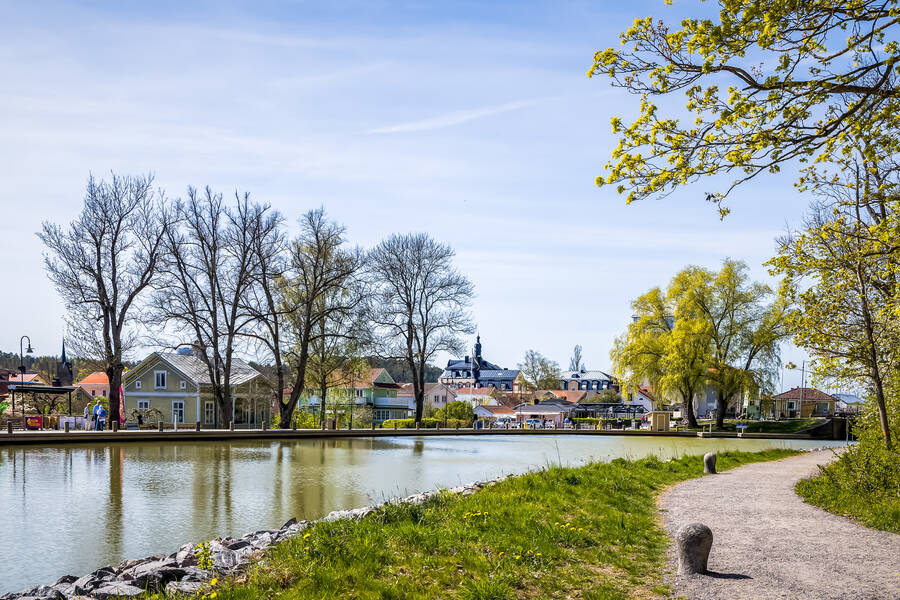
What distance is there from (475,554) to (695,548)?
223 centimetres

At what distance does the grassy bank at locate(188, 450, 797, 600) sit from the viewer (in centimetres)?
652

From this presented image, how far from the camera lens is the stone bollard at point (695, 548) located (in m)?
7.33

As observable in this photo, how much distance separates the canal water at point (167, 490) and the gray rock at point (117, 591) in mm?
2394

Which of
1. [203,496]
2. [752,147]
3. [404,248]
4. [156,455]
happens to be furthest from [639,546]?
[404,248]

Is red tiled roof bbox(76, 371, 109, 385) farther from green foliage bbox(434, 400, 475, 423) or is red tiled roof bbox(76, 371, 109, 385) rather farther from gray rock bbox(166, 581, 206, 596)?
gray rock bbox(166, 581, 206, 596)

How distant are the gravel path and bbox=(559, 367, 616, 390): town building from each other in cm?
10786

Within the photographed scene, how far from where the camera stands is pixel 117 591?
6809 mm

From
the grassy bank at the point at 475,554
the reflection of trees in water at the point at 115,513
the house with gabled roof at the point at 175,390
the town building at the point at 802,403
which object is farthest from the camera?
the town building at the point at 802,403

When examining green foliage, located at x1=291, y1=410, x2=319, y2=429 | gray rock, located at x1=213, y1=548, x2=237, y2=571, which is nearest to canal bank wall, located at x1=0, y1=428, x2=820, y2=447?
green foliage, located at x1=291, y1=410, x2=319, y2=429

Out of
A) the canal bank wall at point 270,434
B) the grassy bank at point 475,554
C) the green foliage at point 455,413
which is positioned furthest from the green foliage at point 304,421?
the grassy bank at point 475,554

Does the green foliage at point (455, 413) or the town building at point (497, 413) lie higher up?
the green foliage at point (455, 413)

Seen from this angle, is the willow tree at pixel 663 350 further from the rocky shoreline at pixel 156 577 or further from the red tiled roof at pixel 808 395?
the rocky shoreline at pixel 156 577

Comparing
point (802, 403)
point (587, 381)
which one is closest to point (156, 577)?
point (802, 403)

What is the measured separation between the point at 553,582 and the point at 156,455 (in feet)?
68.9
